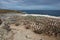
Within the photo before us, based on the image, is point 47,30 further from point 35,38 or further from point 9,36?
point 9,36

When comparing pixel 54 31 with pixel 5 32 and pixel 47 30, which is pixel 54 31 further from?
Answer: pixel 5 32

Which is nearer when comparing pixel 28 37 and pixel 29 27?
pixel 28 37

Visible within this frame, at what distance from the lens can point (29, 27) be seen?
1026 cm

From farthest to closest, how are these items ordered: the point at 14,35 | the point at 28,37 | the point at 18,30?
the point at 18,30
the point at 14,35
the point at 28,37

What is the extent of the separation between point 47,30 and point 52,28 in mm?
317

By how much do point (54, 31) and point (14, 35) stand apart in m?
2.40

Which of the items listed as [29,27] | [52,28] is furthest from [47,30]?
[29,27]

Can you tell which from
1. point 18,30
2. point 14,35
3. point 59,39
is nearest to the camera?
point 59,39

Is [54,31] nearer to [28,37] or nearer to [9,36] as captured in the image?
[28,37]

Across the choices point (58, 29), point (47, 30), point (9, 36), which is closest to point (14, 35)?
point (9, 36)

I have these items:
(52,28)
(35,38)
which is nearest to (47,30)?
(52,28)

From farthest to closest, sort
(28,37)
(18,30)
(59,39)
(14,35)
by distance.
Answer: (18,30)
(14,35)
(28,37)
(59,39)

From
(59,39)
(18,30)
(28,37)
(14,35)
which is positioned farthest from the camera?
(18,30)

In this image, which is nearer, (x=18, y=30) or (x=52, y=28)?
(x=52, y=28)
